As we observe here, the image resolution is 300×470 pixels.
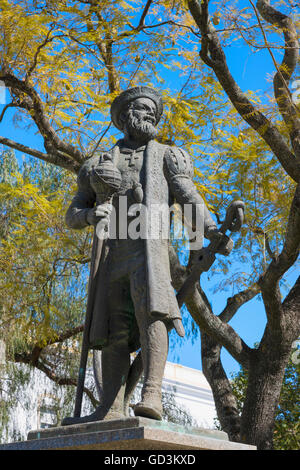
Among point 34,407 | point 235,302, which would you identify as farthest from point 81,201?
point 34,407

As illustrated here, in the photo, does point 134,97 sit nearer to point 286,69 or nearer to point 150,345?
point 150,345

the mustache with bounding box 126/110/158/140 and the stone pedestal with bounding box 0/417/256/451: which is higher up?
the mustache with bounding box 126/110/158/140

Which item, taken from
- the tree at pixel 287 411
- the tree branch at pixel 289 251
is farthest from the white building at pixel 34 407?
the tree branch at pixel 289 251

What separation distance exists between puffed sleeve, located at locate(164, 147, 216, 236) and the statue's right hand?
505 mm

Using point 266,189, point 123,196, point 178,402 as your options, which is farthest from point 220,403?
point 178,402

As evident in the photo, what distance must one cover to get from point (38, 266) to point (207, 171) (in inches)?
124

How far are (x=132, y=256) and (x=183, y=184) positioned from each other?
0.64 metres

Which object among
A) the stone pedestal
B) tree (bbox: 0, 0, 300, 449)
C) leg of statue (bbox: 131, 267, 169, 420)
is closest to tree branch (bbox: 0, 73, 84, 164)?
tree (bbox: 0, 0, 300, 449)

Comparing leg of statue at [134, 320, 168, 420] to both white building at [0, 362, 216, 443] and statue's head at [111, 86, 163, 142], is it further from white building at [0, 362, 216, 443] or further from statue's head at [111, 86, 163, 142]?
white building at [0, 362, 216, 443]

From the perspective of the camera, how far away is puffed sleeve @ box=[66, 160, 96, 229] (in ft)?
15.4

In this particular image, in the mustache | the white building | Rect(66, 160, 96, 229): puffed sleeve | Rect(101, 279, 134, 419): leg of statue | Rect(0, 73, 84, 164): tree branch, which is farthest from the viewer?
the white building

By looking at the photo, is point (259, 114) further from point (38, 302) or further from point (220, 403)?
point (38, 302)

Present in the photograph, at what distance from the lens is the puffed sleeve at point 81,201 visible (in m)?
4.69

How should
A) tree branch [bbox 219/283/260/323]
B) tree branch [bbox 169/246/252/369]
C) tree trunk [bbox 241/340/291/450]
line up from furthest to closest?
tree branch [bbox 219/283/260/323] → tree branch [bbox 169/246/252/369] → tree trunk [bbox 241/340/291/450]
